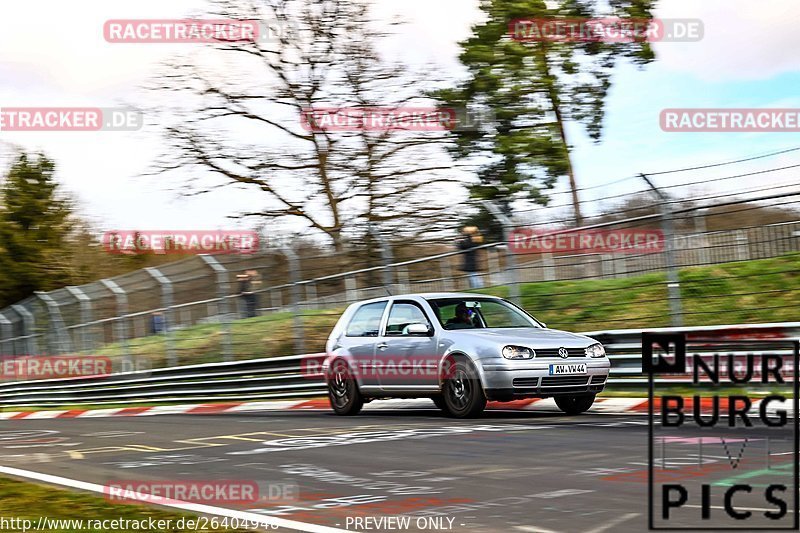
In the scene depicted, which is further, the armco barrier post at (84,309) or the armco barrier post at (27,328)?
the armco barrier post at (27,328)

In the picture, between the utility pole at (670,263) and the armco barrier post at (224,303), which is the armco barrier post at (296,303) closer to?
the armco barrier post at (224,303)

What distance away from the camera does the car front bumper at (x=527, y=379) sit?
1188cm

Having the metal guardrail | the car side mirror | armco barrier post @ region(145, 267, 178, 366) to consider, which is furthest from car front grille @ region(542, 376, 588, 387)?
armco barrier post @ region(145, 267, 178, 366)

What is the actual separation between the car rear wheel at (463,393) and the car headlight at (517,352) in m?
0.43

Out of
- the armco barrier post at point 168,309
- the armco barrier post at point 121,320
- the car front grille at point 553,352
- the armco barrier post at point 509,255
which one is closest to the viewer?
the car front grille at point 553,352

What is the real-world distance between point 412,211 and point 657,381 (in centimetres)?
1381

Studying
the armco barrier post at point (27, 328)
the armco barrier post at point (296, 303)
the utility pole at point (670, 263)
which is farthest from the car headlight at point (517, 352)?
the armco barrier post at point (27, 328)

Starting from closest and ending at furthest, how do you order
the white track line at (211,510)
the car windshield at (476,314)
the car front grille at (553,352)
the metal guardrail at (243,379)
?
the white track line at (211,510) → the car front grille at (553,352) → the metal guardrail at (243,379) → the car windshield at (476,314)

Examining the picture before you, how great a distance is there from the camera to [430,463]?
8.46 meters

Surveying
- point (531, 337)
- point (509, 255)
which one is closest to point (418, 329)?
point (531, 337)

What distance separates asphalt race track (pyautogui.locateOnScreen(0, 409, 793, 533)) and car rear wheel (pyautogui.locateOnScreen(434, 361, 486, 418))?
297 mm

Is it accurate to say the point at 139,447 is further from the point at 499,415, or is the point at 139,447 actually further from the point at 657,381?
the point at 657,381

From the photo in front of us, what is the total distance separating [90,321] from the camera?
26.3 metres

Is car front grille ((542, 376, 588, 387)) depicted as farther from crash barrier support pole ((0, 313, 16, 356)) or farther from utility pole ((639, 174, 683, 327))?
crash barrier support pole ((0, 313, 16, 356))
